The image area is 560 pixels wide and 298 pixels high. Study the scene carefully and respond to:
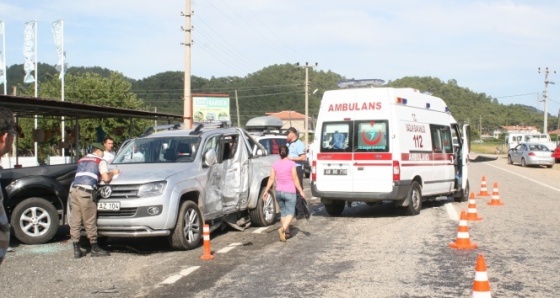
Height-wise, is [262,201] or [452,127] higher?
[452,127]

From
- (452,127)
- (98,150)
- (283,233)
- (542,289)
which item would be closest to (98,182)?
(98,150)

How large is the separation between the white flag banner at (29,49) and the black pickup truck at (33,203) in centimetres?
2618

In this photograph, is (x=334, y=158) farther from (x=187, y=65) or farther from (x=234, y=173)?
(x=187, y=65)

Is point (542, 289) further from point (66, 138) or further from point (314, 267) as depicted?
point (66, 138)

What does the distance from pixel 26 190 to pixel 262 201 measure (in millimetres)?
4225

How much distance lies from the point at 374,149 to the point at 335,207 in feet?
6.01

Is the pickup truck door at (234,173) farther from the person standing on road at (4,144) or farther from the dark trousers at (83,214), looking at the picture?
the person standing on road at (4,144)

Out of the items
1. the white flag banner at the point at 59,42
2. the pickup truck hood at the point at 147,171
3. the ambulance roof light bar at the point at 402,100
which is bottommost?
the pickup truck hood at the point at 147,171

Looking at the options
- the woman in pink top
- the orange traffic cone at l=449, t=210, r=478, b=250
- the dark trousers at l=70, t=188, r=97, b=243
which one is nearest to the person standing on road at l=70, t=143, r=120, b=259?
the dark trousers at l=70, t=188, r=97, b=243

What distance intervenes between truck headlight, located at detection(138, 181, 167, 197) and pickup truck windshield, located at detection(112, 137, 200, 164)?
3.76ft

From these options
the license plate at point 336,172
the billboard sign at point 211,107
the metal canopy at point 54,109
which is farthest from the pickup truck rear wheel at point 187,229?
the billboard sign at point 211,107

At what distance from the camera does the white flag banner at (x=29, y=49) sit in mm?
33938

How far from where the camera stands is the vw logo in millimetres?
8789

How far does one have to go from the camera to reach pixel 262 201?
38.1 ft
